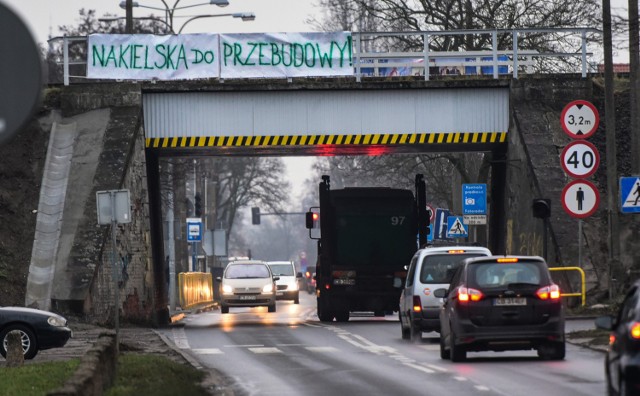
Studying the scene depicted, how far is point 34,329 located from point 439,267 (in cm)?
698

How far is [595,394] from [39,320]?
36.7 ft

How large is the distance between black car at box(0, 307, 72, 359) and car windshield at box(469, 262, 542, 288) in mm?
6768

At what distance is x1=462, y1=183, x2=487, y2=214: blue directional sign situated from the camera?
46.2 meters

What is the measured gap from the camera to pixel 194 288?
210 ft

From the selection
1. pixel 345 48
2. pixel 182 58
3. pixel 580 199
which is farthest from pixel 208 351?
pixel 345 48

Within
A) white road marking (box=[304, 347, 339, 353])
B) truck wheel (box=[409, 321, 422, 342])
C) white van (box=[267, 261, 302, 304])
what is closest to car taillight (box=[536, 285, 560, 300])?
white road marking (box=[304, 347, 339, 353])

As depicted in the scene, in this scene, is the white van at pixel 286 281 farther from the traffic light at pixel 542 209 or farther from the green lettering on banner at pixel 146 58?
the traffic light at pixel 542 209

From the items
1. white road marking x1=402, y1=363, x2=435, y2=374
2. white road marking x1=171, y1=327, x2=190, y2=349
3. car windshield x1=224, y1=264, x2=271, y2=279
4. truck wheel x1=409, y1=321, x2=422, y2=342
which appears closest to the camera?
white road marking x1=402, y1=363, x2=435, y2=374

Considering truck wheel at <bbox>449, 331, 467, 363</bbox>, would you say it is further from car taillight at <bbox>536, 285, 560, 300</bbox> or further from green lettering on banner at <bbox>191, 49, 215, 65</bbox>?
green lettering on banner at <bbox>191, 49, 215, 65</bbox>

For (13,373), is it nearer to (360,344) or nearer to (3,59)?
(360,344)

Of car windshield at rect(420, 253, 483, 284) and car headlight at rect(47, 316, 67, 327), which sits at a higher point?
car windshield at rect(420, 253, 483, 284)

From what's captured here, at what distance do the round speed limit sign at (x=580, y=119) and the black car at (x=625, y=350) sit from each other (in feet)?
53.0

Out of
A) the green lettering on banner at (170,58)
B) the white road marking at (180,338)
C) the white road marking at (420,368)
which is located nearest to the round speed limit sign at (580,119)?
the white road marking at (180,338)

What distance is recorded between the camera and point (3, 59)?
713 centimetres
